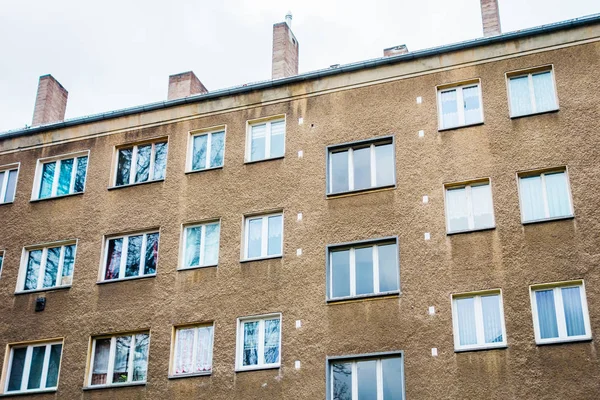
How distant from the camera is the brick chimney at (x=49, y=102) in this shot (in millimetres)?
33031

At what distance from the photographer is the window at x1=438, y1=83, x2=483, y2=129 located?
25469 millimetres

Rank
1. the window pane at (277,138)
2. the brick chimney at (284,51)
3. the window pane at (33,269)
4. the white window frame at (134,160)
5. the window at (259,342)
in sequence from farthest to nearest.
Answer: the brick chimney at (284,51)
the white window frame at (134,160)
the window pane at (33,269)
the window pane at (277,138)
the window at (259,342)

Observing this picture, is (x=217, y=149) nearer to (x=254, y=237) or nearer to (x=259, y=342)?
(x=254, y=237)

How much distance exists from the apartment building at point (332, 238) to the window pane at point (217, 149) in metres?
0.06

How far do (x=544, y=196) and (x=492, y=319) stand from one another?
3750 mm

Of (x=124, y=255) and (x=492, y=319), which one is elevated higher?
(x=124, y=255)

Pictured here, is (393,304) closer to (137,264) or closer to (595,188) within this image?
(595,188)

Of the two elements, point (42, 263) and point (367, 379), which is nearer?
point (367, 379)

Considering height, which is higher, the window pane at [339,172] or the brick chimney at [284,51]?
the brick chimney at [284,51]

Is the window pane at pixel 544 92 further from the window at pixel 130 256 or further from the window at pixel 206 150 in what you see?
the window at pixel 130 256

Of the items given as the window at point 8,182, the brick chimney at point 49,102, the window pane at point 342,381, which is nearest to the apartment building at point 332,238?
the window pane at point 342,381

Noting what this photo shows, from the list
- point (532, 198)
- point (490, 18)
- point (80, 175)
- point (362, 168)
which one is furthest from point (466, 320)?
point (80, 175)

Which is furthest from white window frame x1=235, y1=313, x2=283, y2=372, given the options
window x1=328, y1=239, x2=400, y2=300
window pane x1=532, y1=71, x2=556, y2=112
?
window pane x1=532, y1=71, x2=556, y2=112

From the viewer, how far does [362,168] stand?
2606 cm
